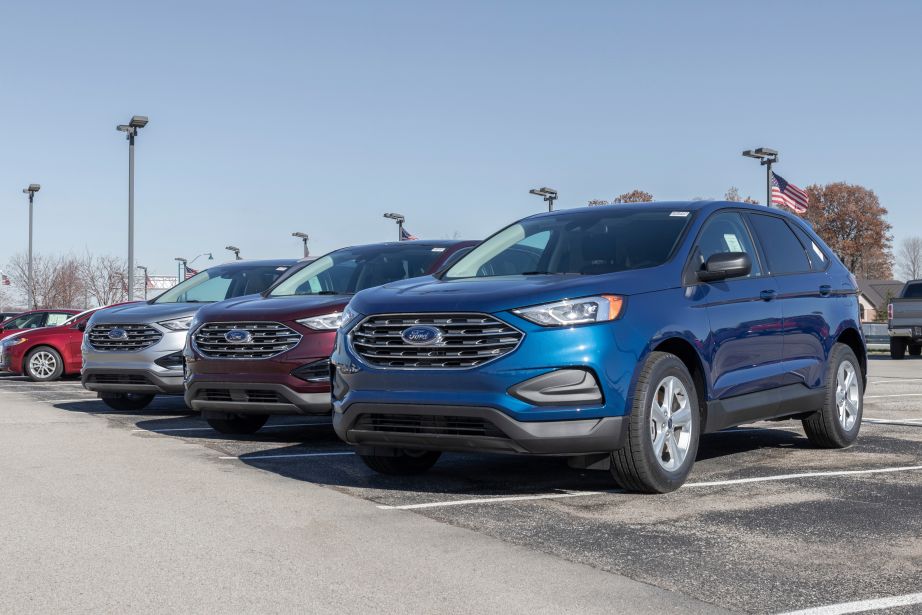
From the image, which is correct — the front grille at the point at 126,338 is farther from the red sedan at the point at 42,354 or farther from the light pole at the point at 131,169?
the light pole at the point at 131,169

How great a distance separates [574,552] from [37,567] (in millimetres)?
2350

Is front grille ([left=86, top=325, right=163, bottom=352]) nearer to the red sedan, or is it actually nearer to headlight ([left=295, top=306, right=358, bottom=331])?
headlight ([left=295, top=306, right=358, bottom=331])

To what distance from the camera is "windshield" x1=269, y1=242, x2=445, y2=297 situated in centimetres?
1019

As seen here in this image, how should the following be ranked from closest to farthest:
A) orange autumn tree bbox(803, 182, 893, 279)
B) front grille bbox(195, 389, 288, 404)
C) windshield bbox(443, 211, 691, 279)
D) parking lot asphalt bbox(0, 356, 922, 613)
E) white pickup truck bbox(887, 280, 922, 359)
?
parking lot asphalt bbox(0, 356, 922, 613)
windshield bbox(443, 211, 691, 279)
front grille bbox(195, 389, 288, 404)
white pickup truck bbox(887, 280, 922, 359)
orange autumn tree bbox(803, 182, 893, 279)

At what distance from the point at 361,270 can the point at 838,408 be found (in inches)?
174

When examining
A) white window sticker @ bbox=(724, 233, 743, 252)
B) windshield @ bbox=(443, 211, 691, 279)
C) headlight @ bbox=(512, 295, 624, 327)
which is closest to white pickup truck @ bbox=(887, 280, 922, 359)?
white window sticker @ bbox=(724, 233, 743, 252)

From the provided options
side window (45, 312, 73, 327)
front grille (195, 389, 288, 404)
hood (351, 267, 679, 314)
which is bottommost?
front grille (195, 389, 288, 404)

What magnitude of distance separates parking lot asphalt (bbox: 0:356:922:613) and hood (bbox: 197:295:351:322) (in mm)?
1070

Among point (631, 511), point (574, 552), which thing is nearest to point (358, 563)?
point (574, 552)

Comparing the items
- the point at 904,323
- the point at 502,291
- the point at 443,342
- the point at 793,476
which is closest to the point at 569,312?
the point at 502,291

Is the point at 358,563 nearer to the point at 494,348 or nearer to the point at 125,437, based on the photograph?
the point at 494,348

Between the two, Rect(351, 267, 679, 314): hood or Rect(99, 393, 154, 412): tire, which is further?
Rect(99, 393, 154, 412): tire

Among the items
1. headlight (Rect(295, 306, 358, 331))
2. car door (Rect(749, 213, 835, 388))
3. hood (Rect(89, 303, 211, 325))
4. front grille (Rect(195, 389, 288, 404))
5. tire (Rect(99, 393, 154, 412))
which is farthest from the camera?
tire (Rect(99, 393, 154, 412))

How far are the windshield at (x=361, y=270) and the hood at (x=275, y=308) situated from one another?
0.64 meters
